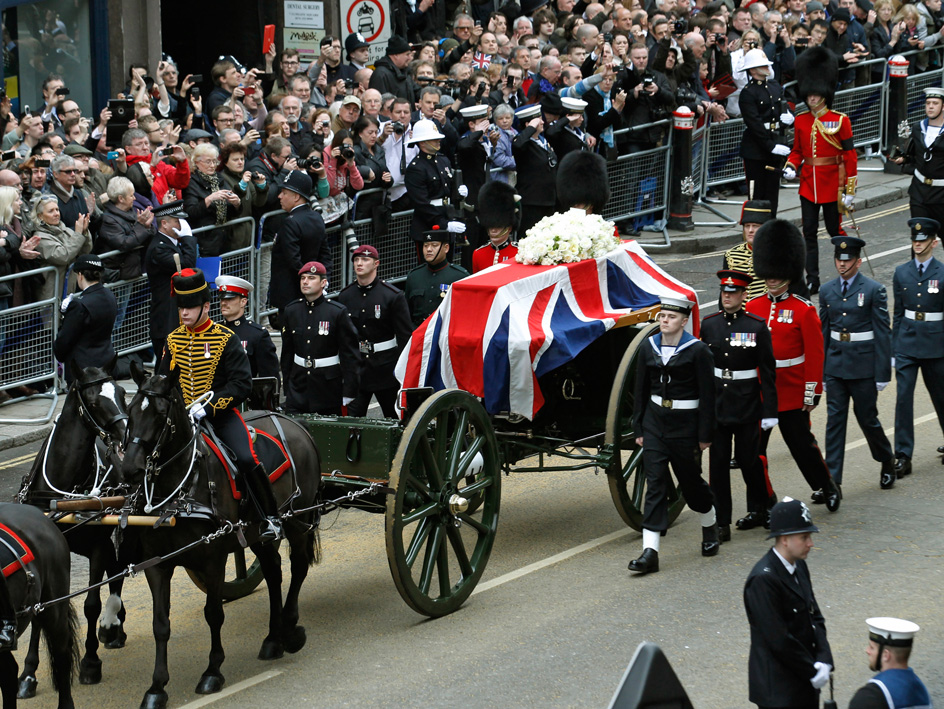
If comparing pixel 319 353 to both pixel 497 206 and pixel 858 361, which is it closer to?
pixel 497 206

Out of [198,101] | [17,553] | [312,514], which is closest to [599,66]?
[198,101]

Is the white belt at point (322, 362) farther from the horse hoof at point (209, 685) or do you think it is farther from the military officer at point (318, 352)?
the horse hoof at point (209, 685)

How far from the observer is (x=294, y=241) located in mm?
14148

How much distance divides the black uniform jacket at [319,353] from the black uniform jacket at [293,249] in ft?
9.99

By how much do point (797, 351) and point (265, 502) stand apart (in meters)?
4.15

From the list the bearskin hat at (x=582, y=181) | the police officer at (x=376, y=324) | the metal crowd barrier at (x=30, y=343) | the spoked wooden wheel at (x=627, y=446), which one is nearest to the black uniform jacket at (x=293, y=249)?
the metal crowd barrier at (x=30, y=343)

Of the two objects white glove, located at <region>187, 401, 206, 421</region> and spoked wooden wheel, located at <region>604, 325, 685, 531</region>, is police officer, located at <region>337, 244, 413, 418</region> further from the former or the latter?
white glove, located at <region>187, 401, 206, 421</region>

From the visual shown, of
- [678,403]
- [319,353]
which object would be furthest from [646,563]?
[319,353]

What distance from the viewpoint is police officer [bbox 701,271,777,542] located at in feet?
34.4

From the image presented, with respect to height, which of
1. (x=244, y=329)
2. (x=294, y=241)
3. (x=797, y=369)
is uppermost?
(x=294, y=241)

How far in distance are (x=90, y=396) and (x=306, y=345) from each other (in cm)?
259

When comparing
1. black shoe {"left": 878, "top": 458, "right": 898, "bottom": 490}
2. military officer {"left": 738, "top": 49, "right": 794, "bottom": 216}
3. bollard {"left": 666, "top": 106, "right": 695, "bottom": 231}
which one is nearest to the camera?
black shoe {"left": 878, "top": 458, "right": 898, "bottom": 490}

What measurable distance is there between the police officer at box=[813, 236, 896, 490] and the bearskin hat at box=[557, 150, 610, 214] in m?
2.20

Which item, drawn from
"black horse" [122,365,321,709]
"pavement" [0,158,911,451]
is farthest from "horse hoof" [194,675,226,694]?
"pavement" [0,158,911,451]
